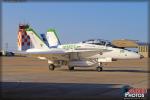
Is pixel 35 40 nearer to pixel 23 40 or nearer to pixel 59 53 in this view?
pixel 23 40

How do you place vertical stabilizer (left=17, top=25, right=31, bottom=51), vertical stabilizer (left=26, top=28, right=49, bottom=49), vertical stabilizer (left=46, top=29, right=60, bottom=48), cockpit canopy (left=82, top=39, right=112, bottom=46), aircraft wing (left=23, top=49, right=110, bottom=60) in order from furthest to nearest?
vertical stabilizer (left=17, top=25, right=31, bottom=51) < vertical stabilizer (left=46, top=29, right=60, bottom=48) < vertical stabilizer (left=26, top=28, right=49, bottom=49) < cockpit canopy (left=82, top=39, right=112, bottom=46) < aircraft wing (left=23, top=49, right=110, bottom=60)

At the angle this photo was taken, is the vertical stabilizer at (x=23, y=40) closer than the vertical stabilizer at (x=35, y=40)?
No

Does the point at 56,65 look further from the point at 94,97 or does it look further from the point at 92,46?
the point at 94,97

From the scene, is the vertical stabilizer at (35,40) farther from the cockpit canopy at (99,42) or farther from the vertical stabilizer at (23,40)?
the cockpit canopy at (99,42)

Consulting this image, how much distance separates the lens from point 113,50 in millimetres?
31234

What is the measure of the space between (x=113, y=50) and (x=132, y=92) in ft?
64.7

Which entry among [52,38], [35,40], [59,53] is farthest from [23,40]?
[59,53]

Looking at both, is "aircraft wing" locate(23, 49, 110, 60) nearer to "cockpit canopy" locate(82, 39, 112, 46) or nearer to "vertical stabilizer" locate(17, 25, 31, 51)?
"cockpit canopy" locate(82, 39, 112, 46)

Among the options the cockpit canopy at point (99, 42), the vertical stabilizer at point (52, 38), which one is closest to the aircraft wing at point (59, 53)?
the cockpit canopy at point (99, 42)

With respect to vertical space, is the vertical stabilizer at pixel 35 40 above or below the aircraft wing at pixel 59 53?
above

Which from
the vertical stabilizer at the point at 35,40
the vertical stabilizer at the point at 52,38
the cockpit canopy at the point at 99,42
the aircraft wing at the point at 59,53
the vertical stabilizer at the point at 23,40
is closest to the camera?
the aircraft wing at the point at 59,53

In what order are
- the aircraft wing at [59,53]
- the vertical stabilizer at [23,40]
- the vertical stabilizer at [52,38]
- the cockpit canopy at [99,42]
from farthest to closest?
1. the vertical stabilizer at [23,40]
2. the vertical stabilizer at [52,38]
3. the cockpit canopy at [99,42]
4. the aircraft wing at [59,53]

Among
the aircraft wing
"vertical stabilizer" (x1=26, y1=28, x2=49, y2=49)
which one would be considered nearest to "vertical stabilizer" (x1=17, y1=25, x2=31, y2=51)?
"vertical stabilizer" (x1=26, y1=28, x2=49, y2=49)

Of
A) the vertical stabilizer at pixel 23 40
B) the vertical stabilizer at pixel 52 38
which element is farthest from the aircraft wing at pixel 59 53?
the vertical stabilizer at pixel 23 40
